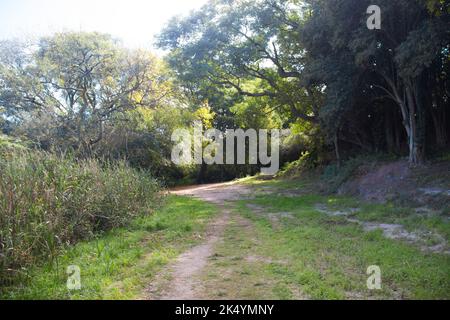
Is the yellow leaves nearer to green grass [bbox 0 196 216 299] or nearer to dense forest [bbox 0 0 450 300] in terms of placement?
dense forest [bbox 0 0 450 300]

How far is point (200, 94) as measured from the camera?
20.3 m

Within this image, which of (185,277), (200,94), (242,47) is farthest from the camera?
(200,94)

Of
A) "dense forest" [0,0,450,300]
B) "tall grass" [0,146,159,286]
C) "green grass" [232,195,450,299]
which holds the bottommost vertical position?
"green grass" [232,195,450,299]

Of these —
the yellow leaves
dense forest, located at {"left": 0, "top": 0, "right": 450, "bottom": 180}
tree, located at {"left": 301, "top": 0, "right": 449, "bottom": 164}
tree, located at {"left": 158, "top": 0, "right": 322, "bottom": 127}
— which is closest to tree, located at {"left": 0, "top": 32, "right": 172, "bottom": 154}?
dense forest, located at {"left": 0, "top": 0, "right": 450, "bottom": 180}

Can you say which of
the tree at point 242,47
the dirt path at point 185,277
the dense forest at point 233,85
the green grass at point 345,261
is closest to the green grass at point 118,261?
the dirt path at point 185,277

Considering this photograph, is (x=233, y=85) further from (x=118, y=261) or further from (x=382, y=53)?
(x=118, y=261)

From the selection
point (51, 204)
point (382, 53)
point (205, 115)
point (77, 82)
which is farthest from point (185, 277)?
point (205, 115)

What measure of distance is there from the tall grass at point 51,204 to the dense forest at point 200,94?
0.04 metres

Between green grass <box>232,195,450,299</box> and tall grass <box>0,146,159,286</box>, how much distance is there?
10.9 ft

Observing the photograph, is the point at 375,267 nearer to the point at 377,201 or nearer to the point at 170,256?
the point at 170,256

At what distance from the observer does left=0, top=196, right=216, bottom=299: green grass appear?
4.30 metres

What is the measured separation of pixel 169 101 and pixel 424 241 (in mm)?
16511

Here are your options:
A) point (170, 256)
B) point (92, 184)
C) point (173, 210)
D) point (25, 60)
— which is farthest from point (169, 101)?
point (170, 256)

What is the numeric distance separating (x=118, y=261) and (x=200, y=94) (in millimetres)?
15823
